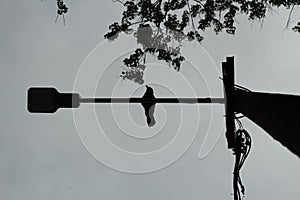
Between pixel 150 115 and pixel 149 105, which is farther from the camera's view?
pixel 150 115

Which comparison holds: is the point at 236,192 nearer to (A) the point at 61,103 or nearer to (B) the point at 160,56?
(A) the point at 61,103

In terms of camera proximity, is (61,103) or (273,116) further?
(61,103)

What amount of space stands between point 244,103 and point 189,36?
4219mm

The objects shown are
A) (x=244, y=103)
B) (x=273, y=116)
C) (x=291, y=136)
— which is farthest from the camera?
(x=244, y=103)

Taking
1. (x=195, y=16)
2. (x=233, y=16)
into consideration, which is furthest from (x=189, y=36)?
(x=233, y=16)

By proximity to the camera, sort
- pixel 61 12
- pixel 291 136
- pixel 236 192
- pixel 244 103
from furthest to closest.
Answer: pixel 61 12
pixel 236 192
pixel 244 103
pixel 291 136

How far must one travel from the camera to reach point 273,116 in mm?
3305

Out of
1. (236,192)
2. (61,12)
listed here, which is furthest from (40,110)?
(61,12)

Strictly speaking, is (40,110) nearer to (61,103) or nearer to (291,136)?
(61,103)

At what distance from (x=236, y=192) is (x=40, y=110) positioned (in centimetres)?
212

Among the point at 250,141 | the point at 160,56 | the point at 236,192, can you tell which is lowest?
the point at 236,192

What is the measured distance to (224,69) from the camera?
175 inches

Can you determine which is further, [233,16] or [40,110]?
[233,16]

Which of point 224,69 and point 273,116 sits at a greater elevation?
point 224,69
